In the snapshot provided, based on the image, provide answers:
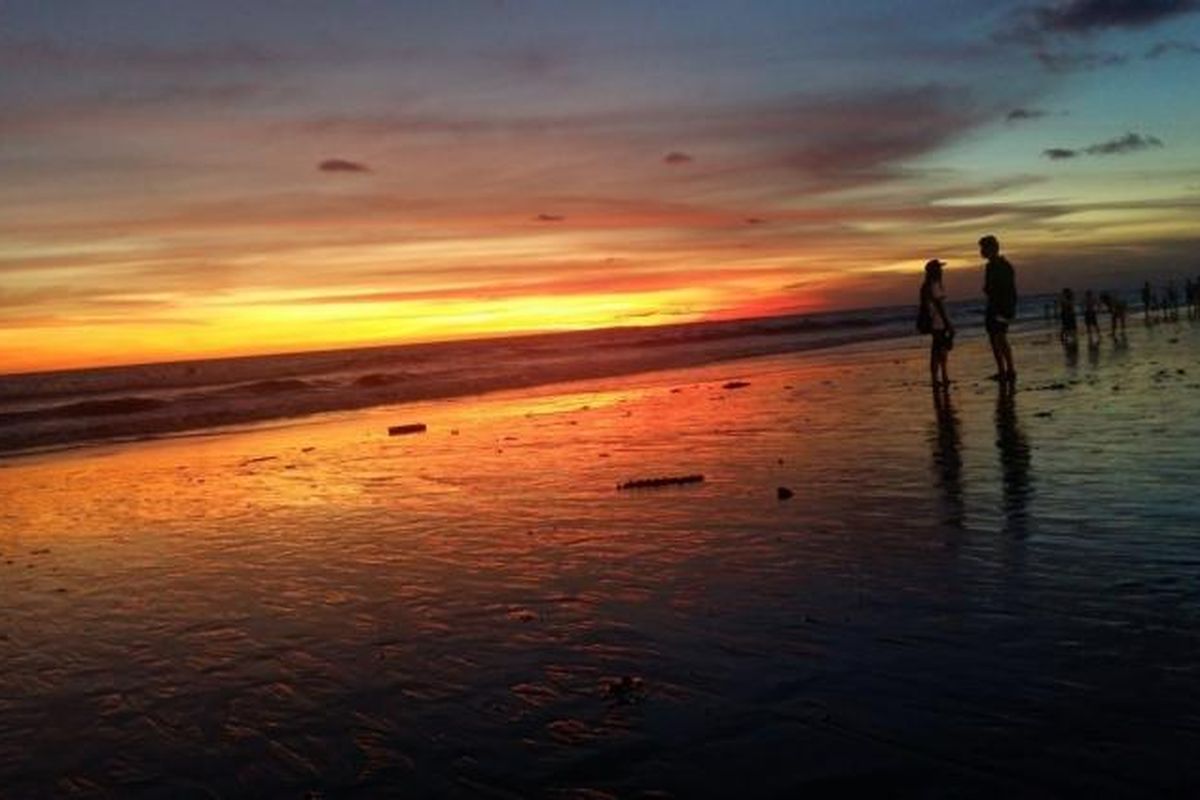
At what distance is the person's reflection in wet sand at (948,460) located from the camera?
29.1 feet

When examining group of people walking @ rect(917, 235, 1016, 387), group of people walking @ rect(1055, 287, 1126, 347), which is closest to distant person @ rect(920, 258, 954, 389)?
group of people walking @ rect(917, 235, 1016, 387)

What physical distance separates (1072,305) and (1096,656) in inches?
1445

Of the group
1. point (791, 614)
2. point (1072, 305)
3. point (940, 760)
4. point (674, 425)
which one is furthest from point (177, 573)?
point (1072, 305)

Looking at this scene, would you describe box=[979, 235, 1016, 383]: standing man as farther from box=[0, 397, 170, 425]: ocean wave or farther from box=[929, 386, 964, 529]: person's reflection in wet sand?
box=[0, 397, 170, 425]: ocean wave

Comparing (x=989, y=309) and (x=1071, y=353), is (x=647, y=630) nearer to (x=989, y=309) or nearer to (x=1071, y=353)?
(x=989, y=309)

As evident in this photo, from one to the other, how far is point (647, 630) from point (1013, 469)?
6.19m

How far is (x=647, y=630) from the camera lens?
616 centimetres

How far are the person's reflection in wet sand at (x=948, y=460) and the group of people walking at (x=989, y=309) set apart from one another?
305cm

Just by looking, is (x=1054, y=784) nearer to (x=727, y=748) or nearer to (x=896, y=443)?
(x=727, y=748)

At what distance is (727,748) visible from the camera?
4391mm

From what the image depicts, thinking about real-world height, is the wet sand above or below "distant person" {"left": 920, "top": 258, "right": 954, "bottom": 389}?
below

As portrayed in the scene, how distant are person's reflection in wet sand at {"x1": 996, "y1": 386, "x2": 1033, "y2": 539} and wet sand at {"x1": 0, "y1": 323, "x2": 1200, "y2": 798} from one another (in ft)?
0.21

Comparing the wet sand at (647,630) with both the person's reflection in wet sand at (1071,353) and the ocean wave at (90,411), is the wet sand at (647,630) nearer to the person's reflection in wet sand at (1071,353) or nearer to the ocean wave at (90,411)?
the person's reflection in wet sand at (1071,353)

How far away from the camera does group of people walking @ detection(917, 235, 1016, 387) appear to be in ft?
65.8
